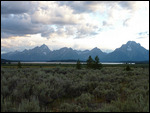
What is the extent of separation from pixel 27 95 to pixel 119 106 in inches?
204

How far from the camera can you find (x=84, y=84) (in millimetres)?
11617

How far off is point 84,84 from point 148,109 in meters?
5.74

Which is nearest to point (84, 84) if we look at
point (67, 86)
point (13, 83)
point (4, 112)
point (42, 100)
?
point (67, 86)

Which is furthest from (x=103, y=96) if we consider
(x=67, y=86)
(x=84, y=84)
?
(x=67, y=86)

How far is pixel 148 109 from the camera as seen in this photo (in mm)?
6406

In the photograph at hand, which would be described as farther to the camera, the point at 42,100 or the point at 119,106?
the point at 42,100

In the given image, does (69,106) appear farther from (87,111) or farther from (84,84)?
(84,84)

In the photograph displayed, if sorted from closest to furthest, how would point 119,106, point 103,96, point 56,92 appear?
point 119,106 < point 56,92 < point 103,96

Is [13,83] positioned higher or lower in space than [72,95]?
higher

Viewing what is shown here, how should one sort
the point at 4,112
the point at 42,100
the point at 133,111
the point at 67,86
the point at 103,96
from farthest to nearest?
the point at 67,86, the point at 103,96, the point at 42,100, the point at 133,111, the point at 4,112

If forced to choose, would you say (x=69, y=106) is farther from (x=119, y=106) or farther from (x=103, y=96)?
(x=103, y=96)

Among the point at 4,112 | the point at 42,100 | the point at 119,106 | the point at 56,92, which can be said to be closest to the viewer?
the point at 4,112

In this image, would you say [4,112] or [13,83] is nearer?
[4,112]

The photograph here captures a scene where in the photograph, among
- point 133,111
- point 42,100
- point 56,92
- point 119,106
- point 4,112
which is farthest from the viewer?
point 56,92
